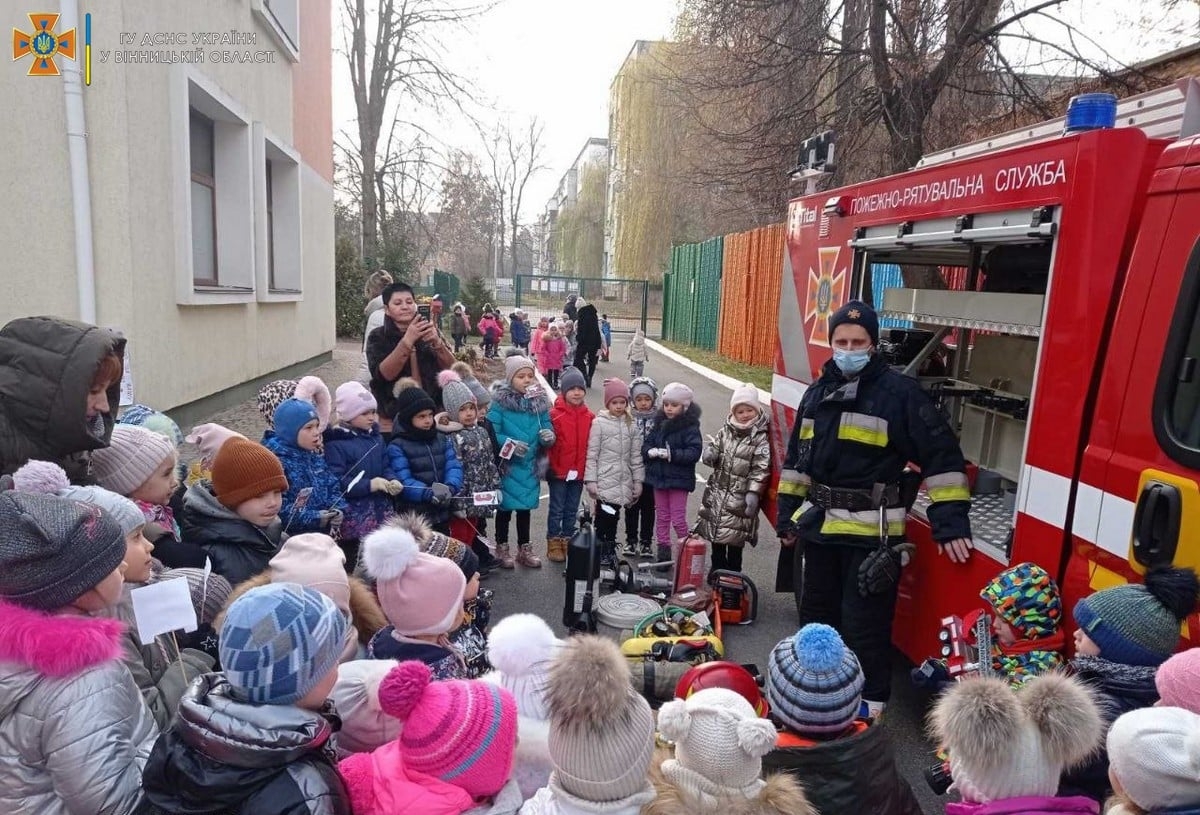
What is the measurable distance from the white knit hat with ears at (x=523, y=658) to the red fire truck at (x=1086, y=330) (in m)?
1.95

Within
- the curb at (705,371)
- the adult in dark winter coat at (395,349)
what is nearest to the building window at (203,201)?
the adult in dark winter coat at (395,349)

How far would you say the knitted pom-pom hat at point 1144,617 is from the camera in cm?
224

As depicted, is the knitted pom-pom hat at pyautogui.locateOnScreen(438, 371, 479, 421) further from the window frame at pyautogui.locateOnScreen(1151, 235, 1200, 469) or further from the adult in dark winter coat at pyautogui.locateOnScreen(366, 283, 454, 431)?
the window frame at pyautogui.locateOnScreen(1151, 235, 1200, 469)

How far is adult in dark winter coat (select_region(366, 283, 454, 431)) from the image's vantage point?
530 centimetres

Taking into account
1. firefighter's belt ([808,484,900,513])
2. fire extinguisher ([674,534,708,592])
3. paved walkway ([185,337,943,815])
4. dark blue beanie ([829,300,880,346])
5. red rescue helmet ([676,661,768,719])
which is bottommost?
paved walkway ([185,337,943,815])

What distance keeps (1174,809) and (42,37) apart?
7841mm

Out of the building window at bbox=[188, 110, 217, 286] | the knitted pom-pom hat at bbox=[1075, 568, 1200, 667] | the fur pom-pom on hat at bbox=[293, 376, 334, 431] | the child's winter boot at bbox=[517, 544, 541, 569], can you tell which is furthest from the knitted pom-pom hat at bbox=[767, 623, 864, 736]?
the building window at bbox=[188, 110, 217, 286]

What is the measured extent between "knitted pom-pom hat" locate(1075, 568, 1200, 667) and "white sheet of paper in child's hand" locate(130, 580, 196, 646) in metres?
2.65

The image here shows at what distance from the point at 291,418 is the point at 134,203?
406 centimetres

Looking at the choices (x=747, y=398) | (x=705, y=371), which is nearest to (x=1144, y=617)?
(x=747, y=398)

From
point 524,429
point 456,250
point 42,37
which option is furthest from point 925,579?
point 456,250

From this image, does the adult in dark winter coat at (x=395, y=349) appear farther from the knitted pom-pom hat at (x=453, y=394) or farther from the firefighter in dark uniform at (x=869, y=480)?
the firefighter in dark uniform at (x=869, y=480)

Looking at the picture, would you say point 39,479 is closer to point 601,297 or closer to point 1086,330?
point 1086,330

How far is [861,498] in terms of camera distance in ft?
11.7
